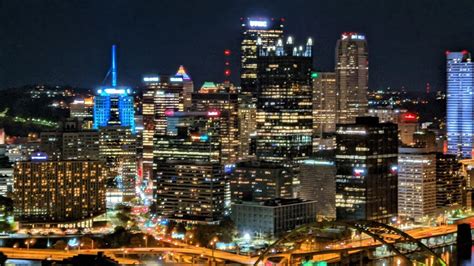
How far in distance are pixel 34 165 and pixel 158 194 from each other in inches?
205

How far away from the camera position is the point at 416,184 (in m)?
41.5

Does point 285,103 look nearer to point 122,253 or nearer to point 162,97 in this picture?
point 162,97

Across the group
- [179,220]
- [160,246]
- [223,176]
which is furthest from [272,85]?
[160,246]

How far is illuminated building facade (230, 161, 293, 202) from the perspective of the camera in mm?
39750

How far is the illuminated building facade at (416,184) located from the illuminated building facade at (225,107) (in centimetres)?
983

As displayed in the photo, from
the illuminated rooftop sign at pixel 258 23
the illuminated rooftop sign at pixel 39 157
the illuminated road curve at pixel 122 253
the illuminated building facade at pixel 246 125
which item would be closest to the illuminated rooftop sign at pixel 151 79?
the illuminated building facade at pixel 246 125

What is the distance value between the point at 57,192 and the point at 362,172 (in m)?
12.3

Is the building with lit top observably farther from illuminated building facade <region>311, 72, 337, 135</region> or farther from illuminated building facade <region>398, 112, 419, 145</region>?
illuminated building facade <region>398, 112, 419, 145</region>

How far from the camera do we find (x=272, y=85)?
156 feet

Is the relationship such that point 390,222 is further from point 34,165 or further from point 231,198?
A: point 34,165

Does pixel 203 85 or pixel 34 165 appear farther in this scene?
pixel 203 85

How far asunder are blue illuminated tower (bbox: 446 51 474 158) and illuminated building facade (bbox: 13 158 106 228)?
27.8 metres

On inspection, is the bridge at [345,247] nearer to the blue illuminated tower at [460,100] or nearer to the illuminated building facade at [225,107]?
the illuminated building facade at [225,107]

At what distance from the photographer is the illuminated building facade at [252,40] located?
5156cm
